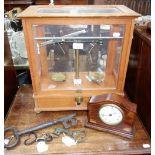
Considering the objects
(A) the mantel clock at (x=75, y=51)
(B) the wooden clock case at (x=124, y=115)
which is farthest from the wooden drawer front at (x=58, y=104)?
(B) the wooden clock case at (x=124, y=115)

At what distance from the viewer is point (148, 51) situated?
0.80 meters

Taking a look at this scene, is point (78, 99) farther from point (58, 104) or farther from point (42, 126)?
point (42, 126)

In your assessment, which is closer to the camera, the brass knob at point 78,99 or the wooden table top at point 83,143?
the wooden table top at point 83,143

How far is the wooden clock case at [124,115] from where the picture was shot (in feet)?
2.58

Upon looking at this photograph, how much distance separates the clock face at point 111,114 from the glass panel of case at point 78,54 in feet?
0.53

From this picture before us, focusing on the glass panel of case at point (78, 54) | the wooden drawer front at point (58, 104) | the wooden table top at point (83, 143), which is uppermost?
the glass panel of case at point (78, 54)

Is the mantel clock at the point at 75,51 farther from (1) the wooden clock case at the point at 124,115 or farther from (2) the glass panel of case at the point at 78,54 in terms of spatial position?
(1) the wooden clock case at the point at 124,115

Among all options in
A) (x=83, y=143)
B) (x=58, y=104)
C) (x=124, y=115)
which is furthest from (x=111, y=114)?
(x=58, y=104)

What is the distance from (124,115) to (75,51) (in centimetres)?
35

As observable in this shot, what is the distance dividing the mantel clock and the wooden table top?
0.05 metres

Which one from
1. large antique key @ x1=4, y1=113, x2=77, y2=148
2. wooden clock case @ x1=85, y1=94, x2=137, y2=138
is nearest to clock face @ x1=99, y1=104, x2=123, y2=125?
wooden clock case @ x1=85, y1=94, x2=137, y2=138

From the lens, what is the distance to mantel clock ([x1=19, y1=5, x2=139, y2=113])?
752mm
